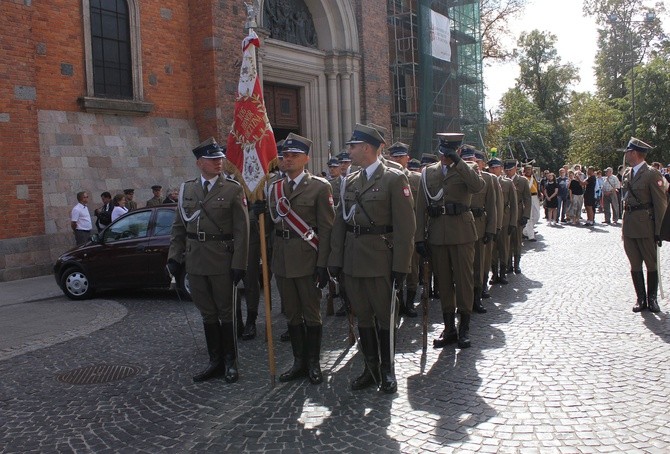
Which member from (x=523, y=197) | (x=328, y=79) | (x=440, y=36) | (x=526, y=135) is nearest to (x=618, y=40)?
(x=526, y=135)

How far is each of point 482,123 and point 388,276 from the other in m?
24.9

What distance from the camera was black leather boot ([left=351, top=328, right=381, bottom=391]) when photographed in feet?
16.6

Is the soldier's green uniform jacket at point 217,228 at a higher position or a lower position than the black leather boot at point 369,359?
higher

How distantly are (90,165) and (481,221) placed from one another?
890 cm

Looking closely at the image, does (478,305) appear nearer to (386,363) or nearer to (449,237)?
(449,237)

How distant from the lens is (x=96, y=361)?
20.6 ft

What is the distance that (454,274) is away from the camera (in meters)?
6.20

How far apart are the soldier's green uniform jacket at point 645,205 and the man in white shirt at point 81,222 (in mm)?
9575

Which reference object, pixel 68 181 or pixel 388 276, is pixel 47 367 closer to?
pixel 388 276

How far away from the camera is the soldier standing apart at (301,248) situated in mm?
5352

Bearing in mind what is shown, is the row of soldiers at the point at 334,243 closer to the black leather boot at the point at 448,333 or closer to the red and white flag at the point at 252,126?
the black leather boot at the point at 448,333

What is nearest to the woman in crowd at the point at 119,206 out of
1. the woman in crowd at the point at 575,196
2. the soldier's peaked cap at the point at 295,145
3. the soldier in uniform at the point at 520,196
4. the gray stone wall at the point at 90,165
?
the gray stone wall at the point at 90,165

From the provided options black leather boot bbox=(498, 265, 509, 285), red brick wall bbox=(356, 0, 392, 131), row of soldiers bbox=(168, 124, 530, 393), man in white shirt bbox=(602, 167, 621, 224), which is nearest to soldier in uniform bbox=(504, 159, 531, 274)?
black leather boot bbox=(498, 265, 509, 285)

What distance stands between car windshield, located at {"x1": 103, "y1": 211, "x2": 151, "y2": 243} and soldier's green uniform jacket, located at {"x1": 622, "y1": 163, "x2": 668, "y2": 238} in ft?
22.6
